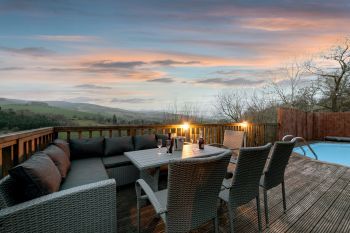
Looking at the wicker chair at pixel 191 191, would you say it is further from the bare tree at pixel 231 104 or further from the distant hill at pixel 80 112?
the bare tree at pixel 231 104

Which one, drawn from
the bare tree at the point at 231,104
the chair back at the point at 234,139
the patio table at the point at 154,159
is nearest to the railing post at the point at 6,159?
the patio table at the point at 154,159

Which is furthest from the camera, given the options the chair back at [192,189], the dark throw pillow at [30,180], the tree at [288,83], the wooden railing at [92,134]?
the tree at [288,83]

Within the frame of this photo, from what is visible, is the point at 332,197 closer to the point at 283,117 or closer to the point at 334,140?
the point at 283,117

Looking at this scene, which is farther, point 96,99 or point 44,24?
point 96,99

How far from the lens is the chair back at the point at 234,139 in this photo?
3.89 m

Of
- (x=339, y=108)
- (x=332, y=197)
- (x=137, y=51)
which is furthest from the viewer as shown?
(x=339, y=108)

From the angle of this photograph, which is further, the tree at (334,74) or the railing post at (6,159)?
the tree at (334,74)

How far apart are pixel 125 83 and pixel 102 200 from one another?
6.87 meters

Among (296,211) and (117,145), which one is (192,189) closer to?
(296,211)

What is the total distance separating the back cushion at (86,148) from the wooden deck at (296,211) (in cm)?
92

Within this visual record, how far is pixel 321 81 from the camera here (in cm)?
1466

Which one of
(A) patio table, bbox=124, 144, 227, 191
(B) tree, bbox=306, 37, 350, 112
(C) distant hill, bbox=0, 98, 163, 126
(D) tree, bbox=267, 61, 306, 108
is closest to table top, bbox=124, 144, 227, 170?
(A) patio table, bbox=124, 144, 227, 191

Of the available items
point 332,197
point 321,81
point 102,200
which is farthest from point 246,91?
point 102,200

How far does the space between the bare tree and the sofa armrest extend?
39.3ft
